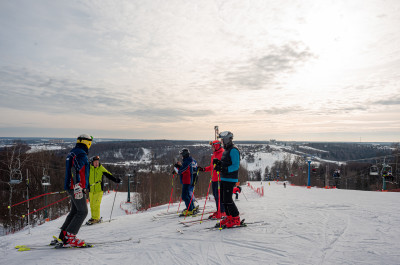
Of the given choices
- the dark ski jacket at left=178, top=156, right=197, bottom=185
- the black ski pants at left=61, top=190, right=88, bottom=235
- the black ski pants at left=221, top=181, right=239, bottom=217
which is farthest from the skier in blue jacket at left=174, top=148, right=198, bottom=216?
the black ski pants at left=61, top=190, right=88, bottom=235

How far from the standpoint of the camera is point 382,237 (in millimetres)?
4617

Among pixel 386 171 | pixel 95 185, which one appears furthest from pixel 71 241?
pixel 386 171

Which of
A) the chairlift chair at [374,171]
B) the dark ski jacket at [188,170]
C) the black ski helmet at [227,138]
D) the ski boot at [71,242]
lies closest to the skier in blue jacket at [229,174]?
the black ski helmet at [227,138]

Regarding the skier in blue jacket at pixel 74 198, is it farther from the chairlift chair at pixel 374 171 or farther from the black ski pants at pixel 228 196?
the chairlift chair at pixel 374 171

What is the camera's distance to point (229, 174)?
5.44 metres

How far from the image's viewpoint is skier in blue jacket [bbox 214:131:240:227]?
5.41 m

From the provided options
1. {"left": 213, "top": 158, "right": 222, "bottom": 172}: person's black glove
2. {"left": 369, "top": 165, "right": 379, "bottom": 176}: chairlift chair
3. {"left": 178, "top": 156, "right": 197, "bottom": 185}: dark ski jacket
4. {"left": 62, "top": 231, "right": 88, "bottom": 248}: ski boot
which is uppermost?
{"left": 213, "top": 158, "right": 222, "bottom": 172}: person's black glove

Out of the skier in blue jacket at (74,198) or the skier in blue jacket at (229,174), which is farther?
the skier in blue jacket at (229,174)

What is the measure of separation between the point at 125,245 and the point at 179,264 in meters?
1.53

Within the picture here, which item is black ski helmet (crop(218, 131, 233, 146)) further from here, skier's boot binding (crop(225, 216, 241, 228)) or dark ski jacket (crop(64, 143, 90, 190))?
dark ski jacket (crop(64, 143, 90, 190))

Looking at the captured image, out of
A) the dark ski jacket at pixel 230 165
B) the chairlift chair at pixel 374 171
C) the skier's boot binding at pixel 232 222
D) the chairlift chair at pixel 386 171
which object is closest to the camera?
the dark ski jacket at pixel 230 165

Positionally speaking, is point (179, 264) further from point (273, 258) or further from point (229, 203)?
point (229, 203)

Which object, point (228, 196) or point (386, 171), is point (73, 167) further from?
point (386, 171)

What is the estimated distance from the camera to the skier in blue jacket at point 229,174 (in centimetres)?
541
